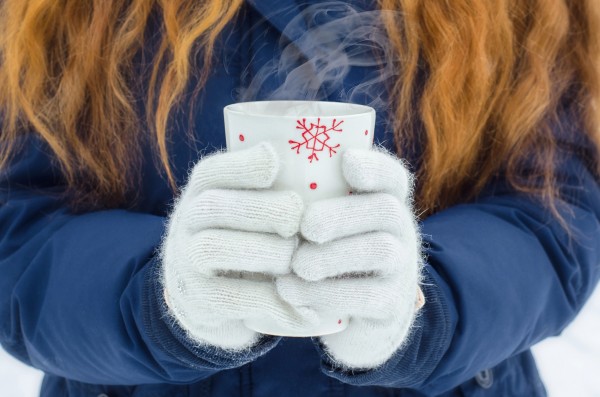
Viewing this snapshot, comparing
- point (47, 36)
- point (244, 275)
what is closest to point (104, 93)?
point (47, 36)

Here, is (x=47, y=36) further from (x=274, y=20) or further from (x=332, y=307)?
(x=332, y=307)

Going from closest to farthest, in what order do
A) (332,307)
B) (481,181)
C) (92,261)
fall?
(332,307)
(92,261)
(481,181)

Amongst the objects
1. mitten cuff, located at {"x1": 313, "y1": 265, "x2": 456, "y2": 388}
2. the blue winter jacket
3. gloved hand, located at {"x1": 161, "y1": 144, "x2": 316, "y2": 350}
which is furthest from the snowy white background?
gloved hand, located at {"x1": 161, "y1": 144, "x2": 316, "y2": 350}

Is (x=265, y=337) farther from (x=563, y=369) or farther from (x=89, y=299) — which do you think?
(x=563, y=369)

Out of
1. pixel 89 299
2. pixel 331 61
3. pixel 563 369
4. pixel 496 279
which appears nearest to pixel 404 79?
pixel 331 61

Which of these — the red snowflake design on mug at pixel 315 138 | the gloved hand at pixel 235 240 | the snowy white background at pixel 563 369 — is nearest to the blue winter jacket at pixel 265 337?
the gloved hand at pixel 235 240

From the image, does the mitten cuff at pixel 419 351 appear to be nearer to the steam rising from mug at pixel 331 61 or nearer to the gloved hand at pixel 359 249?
the gloved hand at pixel 359 249
